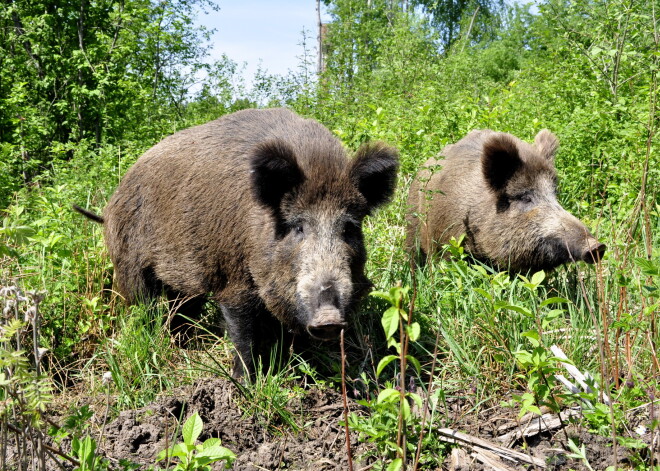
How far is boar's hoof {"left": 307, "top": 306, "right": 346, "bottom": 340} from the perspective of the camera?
3.27m

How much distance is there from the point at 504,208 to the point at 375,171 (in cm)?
209

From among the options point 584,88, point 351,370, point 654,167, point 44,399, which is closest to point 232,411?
point 351,370

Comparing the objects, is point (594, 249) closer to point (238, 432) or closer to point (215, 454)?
point (238, 432)

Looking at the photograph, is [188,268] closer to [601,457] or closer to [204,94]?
[601,457]

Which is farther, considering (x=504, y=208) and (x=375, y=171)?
Result: (x=504, y=208)

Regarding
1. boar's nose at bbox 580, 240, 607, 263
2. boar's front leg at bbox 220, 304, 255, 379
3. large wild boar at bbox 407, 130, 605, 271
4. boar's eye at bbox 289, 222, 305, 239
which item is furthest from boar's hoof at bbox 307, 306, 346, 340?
boar's nose at bbox 580, 240, 607, 263

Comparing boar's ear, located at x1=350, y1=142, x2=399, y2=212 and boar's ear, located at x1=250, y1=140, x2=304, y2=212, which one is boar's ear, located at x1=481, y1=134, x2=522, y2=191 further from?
boar's ear, located at x1=250, y1=140, x2=304, y2=212

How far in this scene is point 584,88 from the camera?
7289 mm

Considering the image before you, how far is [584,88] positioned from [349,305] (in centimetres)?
513

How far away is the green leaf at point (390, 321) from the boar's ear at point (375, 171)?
6.48 ft

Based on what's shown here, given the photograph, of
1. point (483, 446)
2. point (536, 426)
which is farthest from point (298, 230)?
point (536, 426)

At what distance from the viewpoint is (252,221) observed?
13.7 feet

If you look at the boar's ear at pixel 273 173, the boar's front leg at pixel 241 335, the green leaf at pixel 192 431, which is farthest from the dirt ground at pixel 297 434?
the boar's ear at pixel 273 173

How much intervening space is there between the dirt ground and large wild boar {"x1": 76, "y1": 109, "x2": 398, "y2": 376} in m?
0.48
